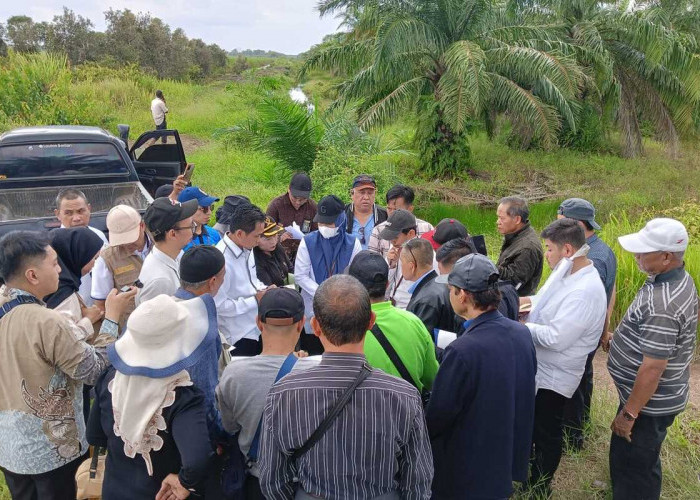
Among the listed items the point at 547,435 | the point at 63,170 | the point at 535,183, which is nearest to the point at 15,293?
the point at 547,435

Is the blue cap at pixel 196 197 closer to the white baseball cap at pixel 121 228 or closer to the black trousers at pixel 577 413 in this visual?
the white baseball cap at pixel 121 228

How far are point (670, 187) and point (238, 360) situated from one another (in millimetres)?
12941

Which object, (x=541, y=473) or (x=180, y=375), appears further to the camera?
(x=541, y=473)

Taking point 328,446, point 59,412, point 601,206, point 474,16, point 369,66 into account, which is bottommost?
point 601,206

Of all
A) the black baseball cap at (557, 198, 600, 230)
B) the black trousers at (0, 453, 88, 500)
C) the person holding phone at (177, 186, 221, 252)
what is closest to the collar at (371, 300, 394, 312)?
the black trousers at (0, 453, 88, 500)

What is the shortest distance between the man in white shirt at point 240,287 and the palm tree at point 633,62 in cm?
1125

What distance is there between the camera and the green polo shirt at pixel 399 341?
96.5 inches

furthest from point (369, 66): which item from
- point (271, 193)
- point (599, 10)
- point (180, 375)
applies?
point (180, 375)

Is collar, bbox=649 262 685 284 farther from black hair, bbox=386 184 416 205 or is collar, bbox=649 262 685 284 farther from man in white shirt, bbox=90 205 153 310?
man in white shirt, bbox=90 205 153 310

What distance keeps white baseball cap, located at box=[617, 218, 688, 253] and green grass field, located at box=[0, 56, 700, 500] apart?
4.71 feet

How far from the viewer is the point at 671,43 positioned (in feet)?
41.9

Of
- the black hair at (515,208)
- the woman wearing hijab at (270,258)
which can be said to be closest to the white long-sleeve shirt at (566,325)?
the black hair at (515,208)

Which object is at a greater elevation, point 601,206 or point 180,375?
point 180,375

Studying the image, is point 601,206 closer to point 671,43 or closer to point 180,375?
point 671,43
